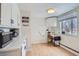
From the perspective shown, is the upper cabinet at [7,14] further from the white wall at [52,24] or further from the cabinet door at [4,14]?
the white wall at [52,24]

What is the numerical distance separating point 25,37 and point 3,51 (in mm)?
3305

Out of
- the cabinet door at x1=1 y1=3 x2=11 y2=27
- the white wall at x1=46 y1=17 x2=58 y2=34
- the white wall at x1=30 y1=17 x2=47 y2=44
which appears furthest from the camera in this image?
the white wall at x1=30 y1=17 x2=47 y2=44

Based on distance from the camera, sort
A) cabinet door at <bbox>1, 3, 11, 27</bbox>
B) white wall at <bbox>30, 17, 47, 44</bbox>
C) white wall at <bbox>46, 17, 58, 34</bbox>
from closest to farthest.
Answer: cabinet door at <bbox>1, 3, 11, 27</bbox>, white wall at <bbox>46, 17, 58, 34</bbox>, white wall at <bbox>30, 17, 47, 44</bbox>

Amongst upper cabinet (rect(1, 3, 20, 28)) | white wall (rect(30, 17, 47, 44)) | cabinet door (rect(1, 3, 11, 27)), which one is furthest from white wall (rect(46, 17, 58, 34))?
cabinet door (rect(1, 3, 11, 27))

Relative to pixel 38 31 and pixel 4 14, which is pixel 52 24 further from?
pixel 4 14

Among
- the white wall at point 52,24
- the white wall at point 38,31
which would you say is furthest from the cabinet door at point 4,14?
the white wall at point 38,31

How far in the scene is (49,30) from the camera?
24.3ft

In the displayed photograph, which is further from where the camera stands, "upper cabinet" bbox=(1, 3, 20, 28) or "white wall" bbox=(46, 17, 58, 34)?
"white wall" bbox=(46, 17, 58, 34)

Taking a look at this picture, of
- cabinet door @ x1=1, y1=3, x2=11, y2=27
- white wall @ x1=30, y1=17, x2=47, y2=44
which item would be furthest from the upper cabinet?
white wall @ x1=30, y1=17, x2=47, y2=44

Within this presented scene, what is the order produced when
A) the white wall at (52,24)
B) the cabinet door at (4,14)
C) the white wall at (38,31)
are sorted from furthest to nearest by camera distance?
1. the white wall at (38,31)
2. the white wall at (52,24)
3. the cabinet door at (4,14)

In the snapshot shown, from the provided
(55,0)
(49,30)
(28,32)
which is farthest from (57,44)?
(55,0)

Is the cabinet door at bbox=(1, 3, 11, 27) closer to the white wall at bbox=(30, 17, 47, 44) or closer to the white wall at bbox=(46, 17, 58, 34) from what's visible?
the white wall at bbox=(46, 17, 58, 34)

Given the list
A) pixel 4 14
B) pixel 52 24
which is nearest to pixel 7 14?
pixel 4 14

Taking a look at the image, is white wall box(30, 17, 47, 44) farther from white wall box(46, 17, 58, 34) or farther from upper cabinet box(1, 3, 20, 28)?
upper cabinet box(1, 3, 20, 28)
